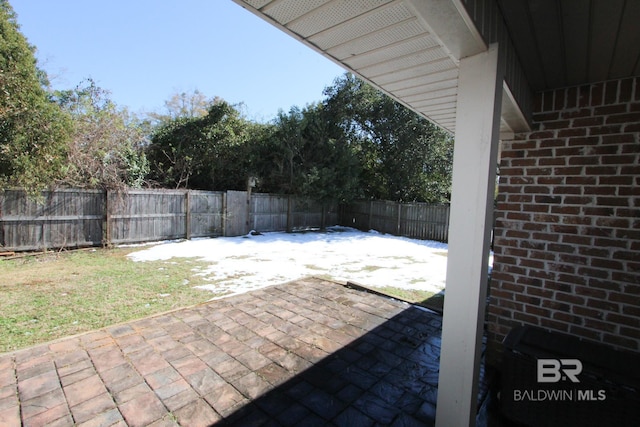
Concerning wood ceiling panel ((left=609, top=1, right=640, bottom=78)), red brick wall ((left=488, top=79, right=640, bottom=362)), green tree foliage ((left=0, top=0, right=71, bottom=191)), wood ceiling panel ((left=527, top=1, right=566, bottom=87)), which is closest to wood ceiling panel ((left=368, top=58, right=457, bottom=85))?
wood ceiling panel ((left=527, top=1, right=566, bottom=87))

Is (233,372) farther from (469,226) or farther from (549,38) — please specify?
(549,38)

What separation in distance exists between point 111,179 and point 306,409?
26.4ft

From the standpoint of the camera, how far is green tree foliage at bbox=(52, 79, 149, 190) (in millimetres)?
7225

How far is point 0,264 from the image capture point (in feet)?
17.9

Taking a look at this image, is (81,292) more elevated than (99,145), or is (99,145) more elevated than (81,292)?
(99,145)

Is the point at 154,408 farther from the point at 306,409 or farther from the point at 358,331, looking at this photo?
the point at 358,331

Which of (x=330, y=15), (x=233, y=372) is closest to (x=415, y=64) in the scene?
(x=330, y=15)

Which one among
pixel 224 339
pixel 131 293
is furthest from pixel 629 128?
pixel 131 293

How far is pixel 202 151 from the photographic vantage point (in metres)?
10.8

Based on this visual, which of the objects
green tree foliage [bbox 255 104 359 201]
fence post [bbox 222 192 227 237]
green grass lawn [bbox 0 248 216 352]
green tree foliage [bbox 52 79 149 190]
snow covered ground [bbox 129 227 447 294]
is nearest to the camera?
green grass lawn [bbox 0 248 216 352]

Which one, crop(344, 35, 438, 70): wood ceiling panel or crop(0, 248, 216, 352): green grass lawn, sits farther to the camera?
crop(0, 248, 216, 352): green grass lawn

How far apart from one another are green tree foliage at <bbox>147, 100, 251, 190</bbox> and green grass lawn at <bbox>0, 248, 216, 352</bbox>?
5.02m

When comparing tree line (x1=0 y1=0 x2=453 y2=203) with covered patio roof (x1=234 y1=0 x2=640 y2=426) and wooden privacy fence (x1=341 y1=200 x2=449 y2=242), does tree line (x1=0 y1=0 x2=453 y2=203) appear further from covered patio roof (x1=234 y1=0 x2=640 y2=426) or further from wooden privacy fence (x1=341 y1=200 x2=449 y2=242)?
covered patio roof (x1=234 y1=0 x2=640 y2=426)

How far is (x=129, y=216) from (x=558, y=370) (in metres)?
8.95
